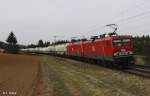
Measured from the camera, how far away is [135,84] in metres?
19.9

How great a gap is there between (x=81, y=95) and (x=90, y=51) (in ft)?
90.7

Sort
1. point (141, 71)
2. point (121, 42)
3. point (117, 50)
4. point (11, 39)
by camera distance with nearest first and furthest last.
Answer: point (141, 71) → point (117, 50) → point (121, 42) → point (11, 39)

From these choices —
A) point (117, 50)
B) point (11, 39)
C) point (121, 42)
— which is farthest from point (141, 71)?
point (11, 39)

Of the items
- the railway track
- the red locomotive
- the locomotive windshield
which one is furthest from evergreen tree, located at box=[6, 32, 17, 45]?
the railway track

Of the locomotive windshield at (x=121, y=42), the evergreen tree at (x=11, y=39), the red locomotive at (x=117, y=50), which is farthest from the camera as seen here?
the evergreen tree at (x=11, y=39)

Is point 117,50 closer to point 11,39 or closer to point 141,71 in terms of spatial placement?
point 141,71

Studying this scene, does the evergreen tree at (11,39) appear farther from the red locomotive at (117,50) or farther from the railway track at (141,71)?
the railway track at (141,71)

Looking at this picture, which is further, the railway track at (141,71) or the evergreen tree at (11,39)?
the evergreen tree at (11,39)

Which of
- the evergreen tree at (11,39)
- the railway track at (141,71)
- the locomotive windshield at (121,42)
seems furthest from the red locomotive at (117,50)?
the evergreen tree at (11,39)

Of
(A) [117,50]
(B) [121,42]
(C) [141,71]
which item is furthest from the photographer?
(B) [121,42]

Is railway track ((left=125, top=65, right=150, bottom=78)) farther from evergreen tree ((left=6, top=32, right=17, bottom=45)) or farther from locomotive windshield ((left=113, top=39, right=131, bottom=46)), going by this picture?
evergreen tree ((left=6, top=32, right=17, bottom=45))

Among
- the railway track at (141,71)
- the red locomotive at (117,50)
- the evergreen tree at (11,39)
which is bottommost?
the railway track at (141,71)

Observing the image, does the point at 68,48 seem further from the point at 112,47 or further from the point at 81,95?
the point at 81,95

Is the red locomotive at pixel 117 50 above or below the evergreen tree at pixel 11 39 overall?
below
